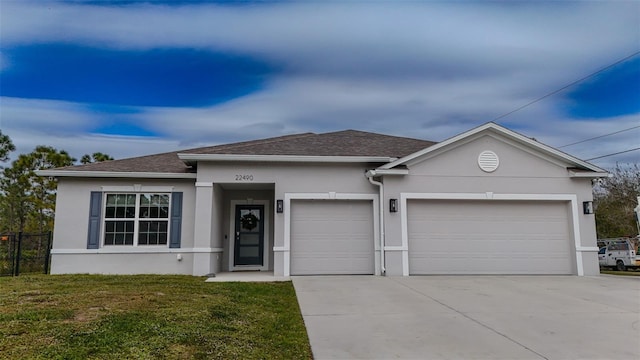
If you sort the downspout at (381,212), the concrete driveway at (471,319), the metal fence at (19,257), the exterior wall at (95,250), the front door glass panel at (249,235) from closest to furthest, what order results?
the concrete driveway at (471,319) → the downspout at (381,212) → the exterior wall at (95,250) → the metal fence at (19,257) → the front door glass panel at (249,235)

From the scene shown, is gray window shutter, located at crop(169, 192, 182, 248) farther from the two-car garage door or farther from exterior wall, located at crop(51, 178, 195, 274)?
the two-car garage door

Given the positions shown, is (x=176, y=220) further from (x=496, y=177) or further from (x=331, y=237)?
(x=496, y=177)

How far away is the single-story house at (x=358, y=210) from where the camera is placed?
35.9 ft

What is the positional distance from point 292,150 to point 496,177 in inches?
222

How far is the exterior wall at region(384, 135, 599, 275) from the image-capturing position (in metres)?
11.1

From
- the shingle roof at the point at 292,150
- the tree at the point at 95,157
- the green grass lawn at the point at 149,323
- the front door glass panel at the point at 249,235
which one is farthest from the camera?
the tree at the point at 95,157

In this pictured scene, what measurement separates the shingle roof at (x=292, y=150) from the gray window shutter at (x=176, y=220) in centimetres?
75

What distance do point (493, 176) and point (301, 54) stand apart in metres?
6.80

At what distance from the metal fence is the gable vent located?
1213 cm

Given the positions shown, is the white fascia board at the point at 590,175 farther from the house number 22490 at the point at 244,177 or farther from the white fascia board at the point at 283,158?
the house number 22490 at the point at 244,177

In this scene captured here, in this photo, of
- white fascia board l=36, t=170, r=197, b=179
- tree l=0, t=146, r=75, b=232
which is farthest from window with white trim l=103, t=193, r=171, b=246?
tree l=0, t=146, r=75, b=232

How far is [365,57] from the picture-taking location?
13359 millimetres

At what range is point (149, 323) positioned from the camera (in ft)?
16.0

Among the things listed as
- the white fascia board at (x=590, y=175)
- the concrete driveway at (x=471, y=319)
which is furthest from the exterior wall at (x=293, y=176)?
the white fascia board at (x=590, y=175)
